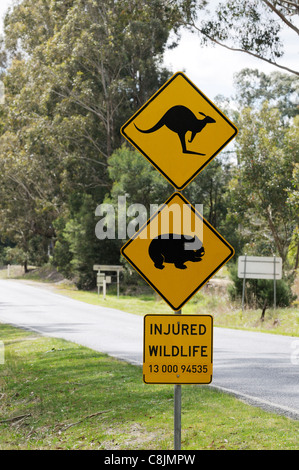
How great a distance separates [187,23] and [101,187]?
73.9 ft

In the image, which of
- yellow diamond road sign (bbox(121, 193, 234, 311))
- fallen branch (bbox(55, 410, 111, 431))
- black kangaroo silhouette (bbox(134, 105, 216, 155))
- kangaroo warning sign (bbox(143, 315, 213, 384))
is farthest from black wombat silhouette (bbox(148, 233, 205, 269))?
fallen branch (bbox(55, 410, 111, 431))

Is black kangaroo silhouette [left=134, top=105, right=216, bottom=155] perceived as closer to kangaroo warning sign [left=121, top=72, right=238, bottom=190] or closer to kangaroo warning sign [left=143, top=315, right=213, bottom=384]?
kangaroo warning sign [left=121, top=72, right=238, bottom=190]

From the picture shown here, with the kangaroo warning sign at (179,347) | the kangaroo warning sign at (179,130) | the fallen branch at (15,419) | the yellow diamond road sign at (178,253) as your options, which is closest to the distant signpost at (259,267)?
the fallen branch at (15,419)

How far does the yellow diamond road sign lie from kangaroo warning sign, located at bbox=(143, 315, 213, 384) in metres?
0.18

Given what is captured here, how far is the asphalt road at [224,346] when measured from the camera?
1023 cm

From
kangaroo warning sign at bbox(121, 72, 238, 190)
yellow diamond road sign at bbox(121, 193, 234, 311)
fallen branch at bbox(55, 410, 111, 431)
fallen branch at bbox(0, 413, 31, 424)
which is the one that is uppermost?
kangaroo warning sign at bbox(121, 72, 238, 190)

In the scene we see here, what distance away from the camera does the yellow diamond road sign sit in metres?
5.84

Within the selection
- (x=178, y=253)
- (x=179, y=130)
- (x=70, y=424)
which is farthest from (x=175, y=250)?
(x=70, y=424)

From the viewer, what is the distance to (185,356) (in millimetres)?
5727

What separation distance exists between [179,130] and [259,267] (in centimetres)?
1745

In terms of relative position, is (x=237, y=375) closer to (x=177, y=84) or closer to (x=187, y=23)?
(x=177, y=84)

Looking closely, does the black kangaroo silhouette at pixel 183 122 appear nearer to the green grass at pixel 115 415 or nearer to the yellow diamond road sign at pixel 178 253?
the yellow diamond road sign at pixel 178 253

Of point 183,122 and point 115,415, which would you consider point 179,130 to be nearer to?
point 183,122

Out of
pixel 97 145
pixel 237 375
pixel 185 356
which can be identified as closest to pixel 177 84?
pixel 185 356
